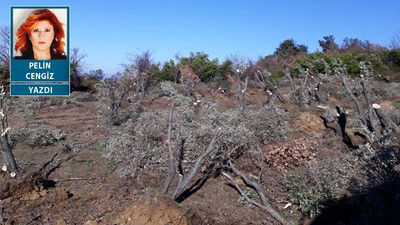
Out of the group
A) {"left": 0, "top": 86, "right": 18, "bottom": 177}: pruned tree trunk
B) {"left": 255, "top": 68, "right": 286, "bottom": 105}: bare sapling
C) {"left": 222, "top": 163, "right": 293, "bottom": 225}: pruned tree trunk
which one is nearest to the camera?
{"left": 222, "top": 163, "right": 293, "bottom": 225}: pruned tree trunk

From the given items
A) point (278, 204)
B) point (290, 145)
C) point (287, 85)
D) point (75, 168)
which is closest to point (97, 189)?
point (75, 168)

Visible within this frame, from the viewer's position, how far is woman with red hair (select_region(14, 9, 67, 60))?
325 inches

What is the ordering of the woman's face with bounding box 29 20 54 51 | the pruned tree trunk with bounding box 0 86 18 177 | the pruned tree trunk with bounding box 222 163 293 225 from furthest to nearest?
the woman's face with bounding box 29 20 54 51
the pruned tree trunk with bounding box 0 86 18 177
the pruned tree trunk with bounding box 222 163 293 225

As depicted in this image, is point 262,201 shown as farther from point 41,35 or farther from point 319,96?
point 319,96

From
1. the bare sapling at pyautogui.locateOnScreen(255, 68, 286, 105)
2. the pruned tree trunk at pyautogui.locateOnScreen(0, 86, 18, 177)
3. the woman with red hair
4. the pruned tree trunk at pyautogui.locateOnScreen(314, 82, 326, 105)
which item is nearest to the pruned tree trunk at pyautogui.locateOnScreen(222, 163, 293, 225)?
the pruned tree trunk at pyautogui.locateOnScreen(0, 86, 18, 177)

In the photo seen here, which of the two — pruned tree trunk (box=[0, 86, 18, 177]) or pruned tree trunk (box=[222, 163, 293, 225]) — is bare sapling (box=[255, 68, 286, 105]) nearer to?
pruned tree trunk (box=[222, 163, 293, 225])

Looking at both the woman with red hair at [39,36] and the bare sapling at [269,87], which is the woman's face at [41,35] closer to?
the woman with red hair at [39,36]

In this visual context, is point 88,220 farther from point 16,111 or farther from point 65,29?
point 16,111

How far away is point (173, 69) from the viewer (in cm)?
3003

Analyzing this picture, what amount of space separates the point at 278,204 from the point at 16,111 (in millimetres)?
11592

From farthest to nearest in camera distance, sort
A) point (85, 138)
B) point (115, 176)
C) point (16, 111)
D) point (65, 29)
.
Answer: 1. point (16, 111)
2. point (85, 138)
3. point (65, 29)
4. point (115, 176)

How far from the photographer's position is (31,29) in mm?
8328

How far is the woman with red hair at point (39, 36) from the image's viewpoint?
27.1 ft

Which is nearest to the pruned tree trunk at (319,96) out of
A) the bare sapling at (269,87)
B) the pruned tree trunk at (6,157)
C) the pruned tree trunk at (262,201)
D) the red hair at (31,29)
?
the bare sapling at (269,87)
